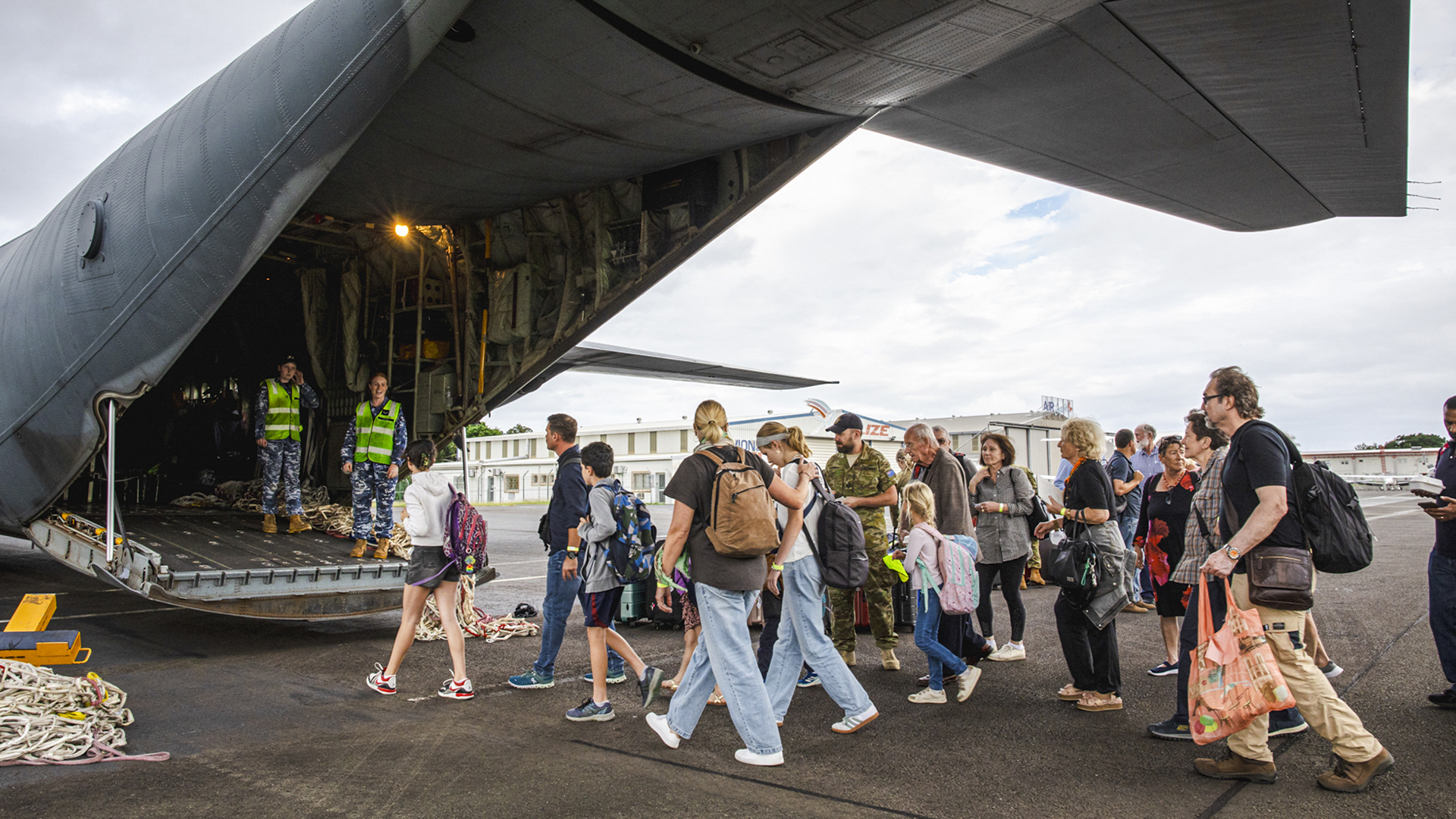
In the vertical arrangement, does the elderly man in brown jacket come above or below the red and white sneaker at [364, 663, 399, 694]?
above

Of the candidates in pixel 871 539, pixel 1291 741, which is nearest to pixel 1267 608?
pixel 1291 741

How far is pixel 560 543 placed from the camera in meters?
4.96

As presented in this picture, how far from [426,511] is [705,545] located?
7.23 ft

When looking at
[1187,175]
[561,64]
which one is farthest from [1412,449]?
[561,64]

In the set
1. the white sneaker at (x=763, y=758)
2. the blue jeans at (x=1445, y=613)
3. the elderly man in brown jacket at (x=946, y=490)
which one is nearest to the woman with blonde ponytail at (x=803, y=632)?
the white sneaker at (x=763, y=758)

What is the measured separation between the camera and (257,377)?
11.2m

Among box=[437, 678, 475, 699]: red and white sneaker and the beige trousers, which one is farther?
box=[437, 678, 475, 699]: red and white sneaker

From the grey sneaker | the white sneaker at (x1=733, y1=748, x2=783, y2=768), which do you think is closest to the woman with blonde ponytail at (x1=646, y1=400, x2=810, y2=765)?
the white sneaker at (x1=733, y1=748, x2=783, y2=768)

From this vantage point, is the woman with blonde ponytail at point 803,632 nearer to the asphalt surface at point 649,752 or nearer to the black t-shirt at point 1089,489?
the asphalt surface at point 649,752

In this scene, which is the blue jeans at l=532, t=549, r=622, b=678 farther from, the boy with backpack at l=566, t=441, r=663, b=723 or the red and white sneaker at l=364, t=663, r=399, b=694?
the red and white sneaker at l=364, t=663, r=399, b=694

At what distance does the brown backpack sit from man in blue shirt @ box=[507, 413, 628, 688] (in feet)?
4.41

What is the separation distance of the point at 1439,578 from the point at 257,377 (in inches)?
496

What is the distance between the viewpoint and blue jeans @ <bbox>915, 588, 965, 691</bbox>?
4.70m

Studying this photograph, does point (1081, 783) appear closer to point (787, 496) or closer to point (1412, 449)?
point (787, 496)
